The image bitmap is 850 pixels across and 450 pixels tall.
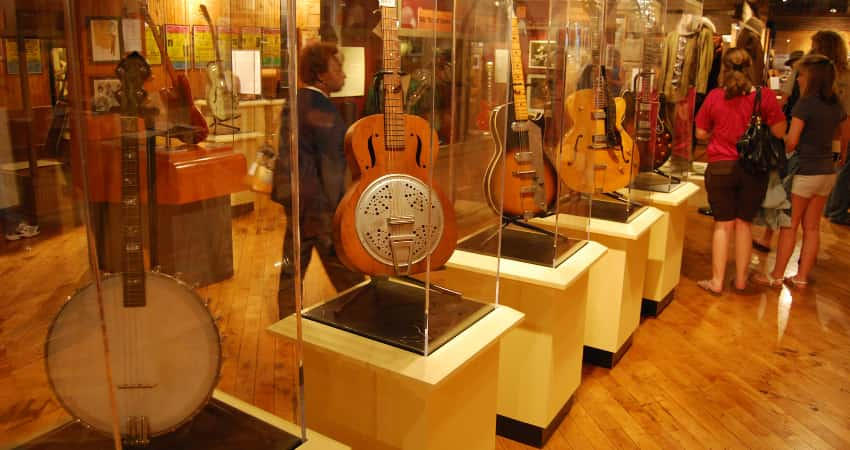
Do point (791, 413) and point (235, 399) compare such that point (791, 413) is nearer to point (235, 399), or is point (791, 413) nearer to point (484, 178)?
point (484, 178)

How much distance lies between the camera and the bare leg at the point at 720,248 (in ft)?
15.0

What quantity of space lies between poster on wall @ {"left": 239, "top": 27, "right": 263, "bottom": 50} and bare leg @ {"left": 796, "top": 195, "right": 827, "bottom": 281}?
427cm

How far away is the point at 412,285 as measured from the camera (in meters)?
2.17

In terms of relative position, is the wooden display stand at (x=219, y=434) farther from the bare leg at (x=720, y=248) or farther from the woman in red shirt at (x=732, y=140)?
the bare leg at (x=720, y=248)

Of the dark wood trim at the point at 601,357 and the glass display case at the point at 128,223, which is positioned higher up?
the glass display case at the point at 128,223

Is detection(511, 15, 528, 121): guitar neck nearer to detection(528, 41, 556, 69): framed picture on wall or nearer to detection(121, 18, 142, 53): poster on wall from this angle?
detection(528, 41, 556, 69): framed picture on wall

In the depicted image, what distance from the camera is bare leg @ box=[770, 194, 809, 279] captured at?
471cm

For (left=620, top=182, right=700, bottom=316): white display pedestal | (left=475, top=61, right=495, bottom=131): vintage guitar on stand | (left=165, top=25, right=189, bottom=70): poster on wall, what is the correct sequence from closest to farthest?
(left=165, top=25, right=189, bottom=70): poster on wall < (left=475, top=61, right=495, bottom=131): vintage guitar on stand < (left=620, top=182, right=700, bottom=316): white display pedestal

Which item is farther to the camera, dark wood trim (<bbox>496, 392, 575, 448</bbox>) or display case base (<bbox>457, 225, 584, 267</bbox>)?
dark wood trim (<bbox>496, 392, 575, 448</bbox>)

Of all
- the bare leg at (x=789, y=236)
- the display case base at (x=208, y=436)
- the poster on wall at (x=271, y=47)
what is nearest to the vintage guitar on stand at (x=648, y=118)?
the bare leg at (x=789, y=236)

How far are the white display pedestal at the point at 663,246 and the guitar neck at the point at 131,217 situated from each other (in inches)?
120

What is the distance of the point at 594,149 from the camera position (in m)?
3.31

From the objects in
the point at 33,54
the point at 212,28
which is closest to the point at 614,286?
the point at 212,28

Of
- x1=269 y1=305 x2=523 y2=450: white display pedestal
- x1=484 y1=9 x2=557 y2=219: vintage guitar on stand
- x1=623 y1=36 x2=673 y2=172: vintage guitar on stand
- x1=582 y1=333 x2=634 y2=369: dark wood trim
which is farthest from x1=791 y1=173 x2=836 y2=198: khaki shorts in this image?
x1=269 y1=305 x2=523 y2=450: white display pedestal
